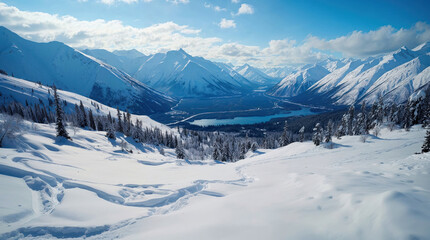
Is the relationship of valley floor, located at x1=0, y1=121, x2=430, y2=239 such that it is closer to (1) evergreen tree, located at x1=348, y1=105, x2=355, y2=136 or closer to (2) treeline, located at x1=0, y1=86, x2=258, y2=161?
(2) treeline, located at x1=0, y1=86, x2=258, y2=161

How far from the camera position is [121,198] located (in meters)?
11.2

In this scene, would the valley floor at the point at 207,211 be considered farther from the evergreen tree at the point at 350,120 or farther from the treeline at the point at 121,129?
the evergreen tree at the point at 350,120

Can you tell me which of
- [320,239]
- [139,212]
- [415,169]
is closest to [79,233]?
[139,212]

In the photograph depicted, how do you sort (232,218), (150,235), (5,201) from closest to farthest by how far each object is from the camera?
1. (150,235)
2. (232,218)
3. (5,201)

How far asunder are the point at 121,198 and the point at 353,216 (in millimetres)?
12329

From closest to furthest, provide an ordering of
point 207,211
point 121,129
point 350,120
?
point 207,211 < point 350,120 < point 121,129

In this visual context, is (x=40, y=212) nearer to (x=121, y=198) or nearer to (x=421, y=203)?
(x=121, y=198)

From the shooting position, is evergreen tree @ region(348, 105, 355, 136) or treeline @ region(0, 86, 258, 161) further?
evergreen tree @ region(348, 105, 355, 136)

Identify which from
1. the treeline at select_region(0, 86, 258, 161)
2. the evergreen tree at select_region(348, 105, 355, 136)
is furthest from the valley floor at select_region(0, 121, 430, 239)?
the evergreen tree at select_region(348, 105, 355, 136)

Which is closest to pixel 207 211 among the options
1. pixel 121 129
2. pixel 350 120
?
pixel 350 120

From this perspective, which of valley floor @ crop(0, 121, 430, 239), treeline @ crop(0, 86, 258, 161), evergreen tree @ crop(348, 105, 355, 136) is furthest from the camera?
evergreen tree @ crop(348, 105, 355, 136)

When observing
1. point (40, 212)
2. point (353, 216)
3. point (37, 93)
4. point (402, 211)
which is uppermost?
point (37, 93)

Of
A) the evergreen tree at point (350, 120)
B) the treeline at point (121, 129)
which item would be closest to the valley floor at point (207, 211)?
the treeline at point (121, 129)

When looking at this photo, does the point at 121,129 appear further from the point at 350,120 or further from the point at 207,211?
the point at 350,120
